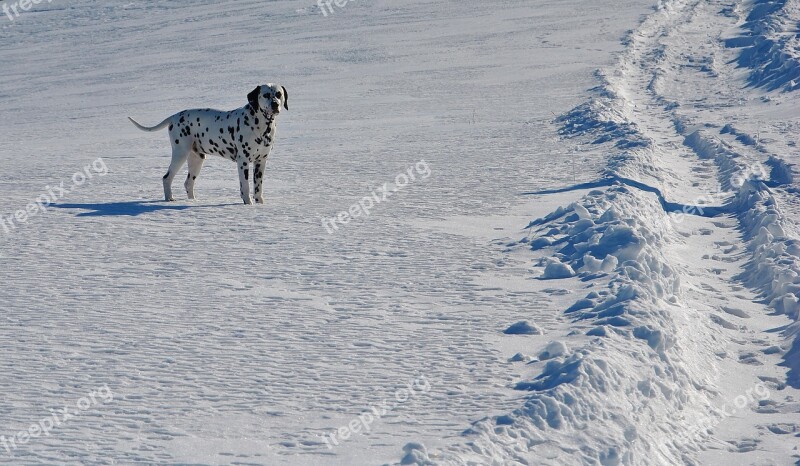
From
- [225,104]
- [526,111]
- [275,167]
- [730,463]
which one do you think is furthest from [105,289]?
[225,104]

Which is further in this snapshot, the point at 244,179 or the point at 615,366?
the point at 244,179

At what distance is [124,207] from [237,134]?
1522 mm

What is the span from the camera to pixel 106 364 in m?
6.10

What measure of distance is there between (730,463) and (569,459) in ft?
3.51

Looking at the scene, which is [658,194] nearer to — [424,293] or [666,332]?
[424,293]

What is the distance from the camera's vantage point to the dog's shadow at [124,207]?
35.2ft

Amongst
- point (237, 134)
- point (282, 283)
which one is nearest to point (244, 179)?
point (237, 134)

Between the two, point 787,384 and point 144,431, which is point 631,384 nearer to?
point 787,384

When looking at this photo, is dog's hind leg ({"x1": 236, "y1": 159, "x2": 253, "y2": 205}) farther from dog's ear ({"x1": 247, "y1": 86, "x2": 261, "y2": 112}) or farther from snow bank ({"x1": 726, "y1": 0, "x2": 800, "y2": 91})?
snow bank ({"x1": 726, "y1": 0, "x2": 800, "y2": 91})

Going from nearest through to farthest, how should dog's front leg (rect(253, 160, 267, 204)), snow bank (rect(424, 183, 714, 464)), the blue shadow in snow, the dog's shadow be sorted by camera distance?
1. snow bank (rect(424, 183, 714, 464))
2. the dog's shadow
3. dog's front leg (rect(253, 160, 267, 204))
4. the blue shadow in snow

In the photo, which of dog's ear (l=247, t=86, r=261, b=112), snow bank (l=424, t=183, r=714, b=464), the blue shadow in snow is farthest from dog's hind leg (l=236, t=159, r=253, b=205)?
snow bank (l=424, t=183, r=714, b=464)

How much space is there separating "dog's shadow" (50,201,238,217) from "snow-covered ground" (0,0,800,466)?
0.08m

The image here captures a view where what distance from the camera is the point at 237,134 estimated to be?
10766 mm

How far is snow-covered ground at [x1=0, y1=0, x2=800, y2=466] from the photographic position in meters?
5.29
